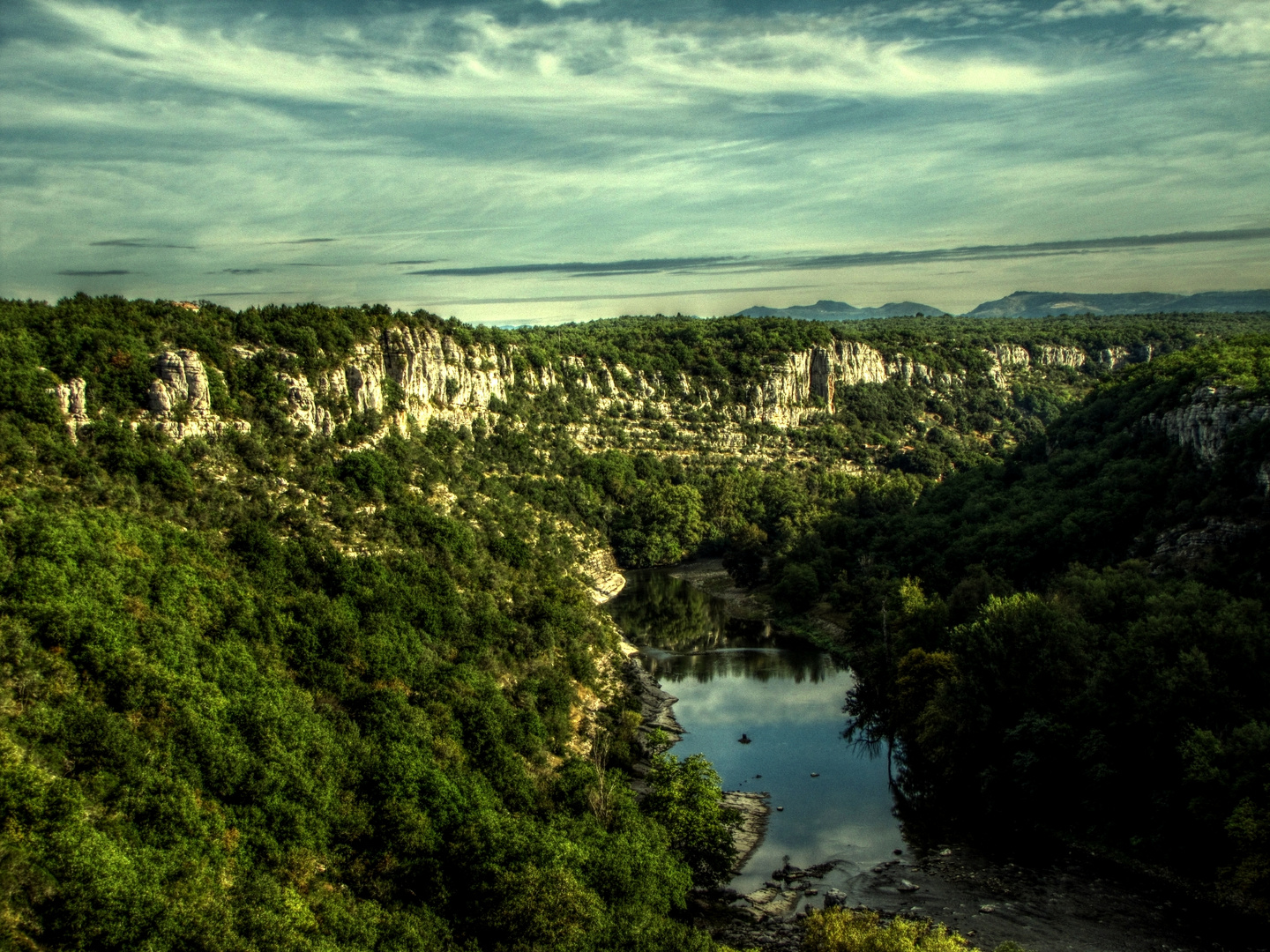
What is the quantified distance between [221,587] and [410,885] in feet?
45.0

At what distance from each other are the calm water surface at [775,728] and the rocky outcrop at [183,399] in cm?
2792

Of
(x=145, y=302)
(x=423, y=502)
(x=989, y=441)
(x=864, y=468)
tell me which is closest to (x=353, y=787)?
(x=423, y=502)

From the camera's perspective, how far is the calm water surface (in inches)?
1389

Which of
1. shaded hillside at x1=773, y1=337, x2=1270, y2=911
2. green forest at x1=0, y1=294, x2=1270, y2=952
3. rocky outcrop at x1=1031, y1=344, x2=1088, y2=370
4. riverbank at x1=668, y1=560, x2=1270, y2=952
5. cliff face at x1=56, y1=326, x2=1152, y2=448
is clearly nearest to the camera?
green forest at x1=0, y1=294, x2=1270, y2=952

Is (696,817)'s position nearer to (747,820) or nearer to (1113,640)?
(747,820)

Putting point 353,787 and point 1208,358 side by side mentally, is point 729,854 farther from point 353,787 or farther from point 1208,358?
point 1208,358

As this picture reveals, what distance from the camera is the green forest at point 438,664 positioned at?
22.7m

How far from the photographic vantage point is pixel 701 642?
212 ft

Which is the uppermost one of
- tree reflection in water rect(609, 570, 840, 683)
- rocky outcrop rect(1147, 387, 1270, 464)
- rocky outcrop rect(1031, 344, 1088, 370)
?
rocky outcrop rect(1031, 344, 1088, 370)

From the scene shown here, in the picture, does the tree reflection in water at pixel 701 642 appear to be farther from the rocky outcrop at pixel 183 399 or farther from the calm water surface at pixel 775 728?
the rocky outcrop at pixel 183 399

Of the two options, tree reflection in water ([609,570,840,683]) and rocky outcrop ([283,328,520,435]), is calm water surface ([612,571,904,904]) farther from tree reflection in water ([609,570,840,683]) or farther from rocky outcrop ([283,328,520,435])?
rocky outcrop ([283,328,520,435])

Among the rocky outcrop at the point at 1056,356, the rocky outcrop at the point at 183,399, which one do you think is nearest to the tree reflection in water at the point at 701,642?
the rocky outcrop at the point at 183,399

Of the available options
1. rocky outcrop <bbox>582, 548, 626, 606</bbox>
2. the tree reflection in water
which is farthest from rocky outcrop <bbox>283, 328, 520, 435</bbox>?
the tree reflection in water

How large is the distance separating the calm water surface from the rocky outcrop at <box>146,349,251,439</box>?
91.6ft
